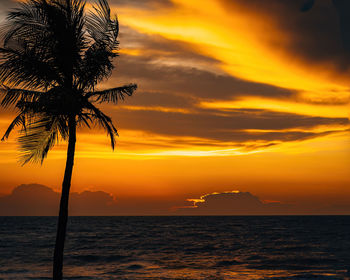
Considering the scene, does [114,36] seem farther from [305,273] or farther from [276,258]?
[276,258]

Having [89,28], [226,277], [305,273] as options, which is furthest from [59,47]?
[305,273]

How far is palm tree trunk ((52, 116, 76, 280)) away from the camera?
1285 centimetres

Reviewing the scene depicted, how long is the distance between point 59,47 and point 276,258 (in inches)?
1511

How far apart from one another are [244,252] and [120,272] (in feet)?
75.7

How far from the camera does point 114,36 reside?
49.9ft

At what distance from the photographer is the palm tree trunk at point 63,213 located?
12.9 meters

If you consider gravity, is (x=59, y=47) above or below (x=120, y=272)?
above

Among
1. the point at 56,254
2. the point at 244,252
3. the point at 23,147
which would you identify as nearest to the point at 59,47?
the point at 23,147

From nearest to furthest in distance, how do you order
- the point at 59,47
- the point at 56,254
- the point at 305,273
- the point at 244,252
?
the point at 56,254
the point at 59,47
the point at 305,273
the point at 244,252

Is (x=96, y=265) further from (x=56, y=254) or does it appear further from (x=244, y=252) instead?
(x=56, y=254)

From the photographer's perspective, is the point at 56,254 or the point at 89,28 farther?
the point at 89,28

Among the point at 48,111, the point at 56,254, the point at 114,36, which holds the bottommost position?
the point at 56,254

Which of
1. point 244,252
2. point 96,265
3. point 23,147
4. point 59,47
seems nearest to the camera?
point 59,47

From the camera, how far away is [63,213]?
13211 millimetres
